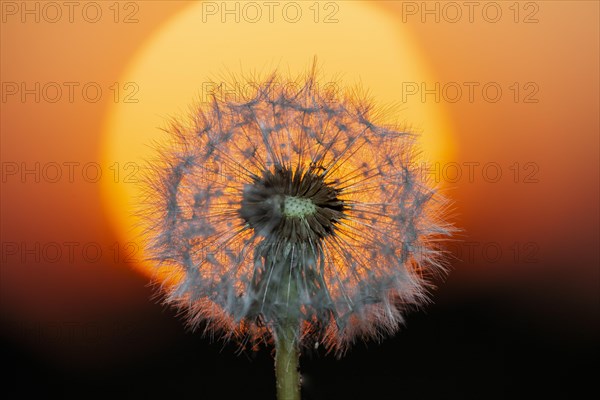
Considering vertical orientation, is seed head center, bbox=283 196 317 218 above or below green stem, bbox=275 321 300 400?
above

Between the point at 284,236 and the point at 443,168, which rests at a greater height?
the point at 443,168

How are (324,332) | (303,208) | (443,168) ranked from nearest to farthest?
(303,208)
(324,332)
(443,168)

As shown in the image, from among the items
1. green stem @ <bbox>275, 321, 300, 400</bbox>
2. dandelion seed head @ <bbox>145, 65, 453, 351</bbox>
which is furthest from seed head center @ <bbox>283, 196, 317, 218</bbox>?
green stem @ <bbox>275, 321, 300, 400</bbox>

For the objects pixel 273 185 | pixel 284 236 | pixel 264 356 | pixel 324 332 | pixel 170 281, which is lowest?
pixel 264 356

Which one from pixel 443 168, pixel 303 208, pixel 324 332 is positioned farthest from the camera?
pixel 443 168

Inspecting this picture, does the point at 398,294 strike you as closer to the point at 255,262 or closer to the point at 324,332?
the point at 324,332

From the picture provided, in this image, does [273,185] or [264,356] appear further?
[264,356]

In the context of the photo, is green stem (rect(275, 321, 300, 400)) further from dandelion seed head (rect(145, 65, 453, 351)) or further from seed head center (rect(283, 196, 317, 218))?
seed head center (rect(283, 196, 317, 218))

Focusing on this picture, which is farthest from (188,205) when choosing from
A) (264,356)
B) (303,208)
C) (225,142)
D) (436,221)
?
(264,356)

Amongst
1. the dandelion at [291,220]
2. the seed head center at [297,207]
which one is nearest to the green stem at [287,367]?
the dandelion at [291,220]
